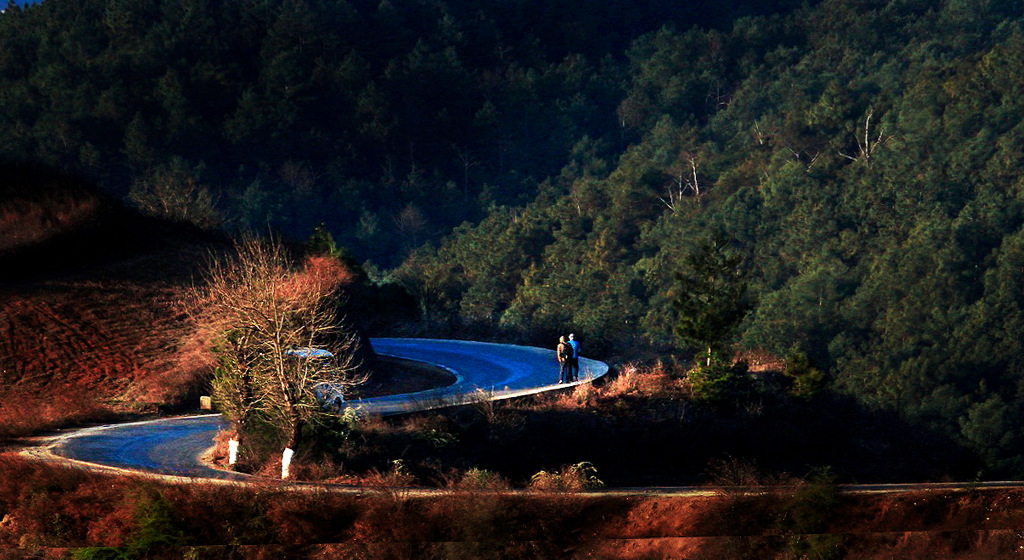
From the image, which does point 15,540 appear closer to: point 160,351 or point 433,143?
point 160,351

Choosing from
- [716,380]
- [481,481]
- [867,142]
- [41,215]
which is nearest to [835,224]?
[867,142]

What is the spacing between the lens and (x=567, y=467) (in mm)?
29469

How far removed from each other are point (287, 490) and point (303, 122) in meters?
96.6

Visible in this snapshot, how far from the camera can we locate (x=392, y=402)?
3628 cm

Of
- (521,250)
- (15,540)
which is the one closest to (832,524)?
(15,540)

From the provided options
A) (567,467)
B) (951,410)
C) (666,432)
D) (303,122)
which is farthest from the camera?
(303,122)

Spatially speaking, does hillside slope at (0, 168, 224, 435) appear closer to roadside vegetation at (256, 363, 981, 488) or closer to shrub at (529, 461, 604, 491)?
roadside vegetation at (256, 363, 981, 488)

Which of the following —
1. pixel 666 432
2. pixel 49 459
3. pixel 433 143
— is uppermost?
pixel 433 143

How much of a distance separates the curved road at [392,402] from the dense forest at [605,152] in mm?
5435

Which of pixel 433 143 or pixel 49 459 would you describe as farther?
pixel 433 143

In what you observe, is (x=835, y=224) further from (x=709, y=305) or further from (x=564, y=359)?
(x=564, y=359)

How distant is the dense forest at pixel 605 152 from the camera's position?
81.8 metres

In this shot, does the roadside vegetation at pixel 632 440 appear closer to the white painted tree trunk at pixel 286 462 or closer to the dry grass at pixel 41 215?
the white painted tree trunk at pixel 286 462

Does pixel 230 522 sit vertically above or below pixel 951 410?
above
